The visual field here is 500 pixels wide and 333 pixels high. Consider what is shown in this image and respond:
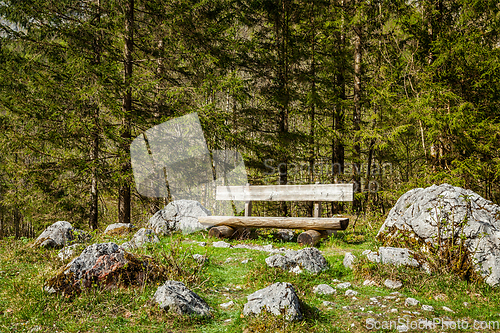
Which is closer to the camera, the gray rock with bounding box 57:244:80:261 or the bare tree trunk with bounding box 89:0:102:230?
the gray rock with bounding box 57:244:80:261

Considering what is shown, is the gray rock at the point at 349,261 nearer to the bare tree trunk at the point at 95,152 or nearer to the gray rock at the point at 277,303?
the gray rock at the point at 277,303

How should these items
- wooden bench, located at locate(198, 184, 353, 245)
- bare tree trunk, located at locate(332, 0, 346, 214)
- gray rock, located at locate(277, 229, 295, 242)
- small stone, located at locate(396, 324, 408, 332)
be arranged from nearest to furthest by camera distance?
1. small stone, located at locate(396, 324, 408, 332)
2. wooden bench, located at locate(198, 184, 353, 245)
3. gray rock, located at locate(277, 229, 295, 242)
4. bare tree trunk, located at locate(332, 0, 346, 214)

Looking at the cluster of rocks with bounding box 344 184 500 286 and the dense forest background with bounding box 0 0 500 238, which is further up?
the dense forest background with bounding box 0 0 500 238


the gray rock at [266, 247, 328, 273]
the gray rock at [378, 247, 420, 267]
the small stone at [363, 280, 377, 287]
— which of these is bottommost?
the small stone at [363, 280, 377, 287]

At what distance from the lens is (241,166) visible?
476 inches

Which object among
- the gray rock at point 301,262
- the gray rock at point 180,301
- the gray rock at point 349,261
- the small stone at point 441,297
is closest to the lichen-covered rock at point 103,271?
the gray rock at point 180,301

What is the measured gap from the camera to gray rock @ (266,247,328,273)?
446cm

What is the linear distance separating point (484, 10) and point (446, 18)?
1.03m

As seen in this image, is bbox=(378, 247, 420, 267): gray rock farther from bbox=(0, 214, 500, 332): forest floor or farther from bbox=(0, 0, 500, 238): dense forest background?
bbox=(0, 0, 500, 238): dense forest background

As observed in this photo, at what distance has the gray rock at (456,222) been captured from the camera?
406 cm

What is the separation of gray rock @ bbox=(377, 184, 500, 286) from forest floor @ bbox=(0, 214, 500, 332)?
0.42 m

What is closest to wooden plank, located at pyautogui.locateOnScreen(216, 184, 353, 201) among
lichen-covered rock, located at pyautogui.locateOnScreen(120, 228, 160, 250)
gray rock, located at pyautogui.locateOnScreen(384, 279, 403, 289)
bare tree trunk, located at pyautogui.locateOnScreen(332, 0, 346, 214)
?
gray rock, located at pyautogui.locateOnScreen(384, 279, 403, 289)

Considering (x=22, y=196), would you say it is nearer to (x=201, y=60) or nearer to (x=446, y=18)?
(x=201, y=60)

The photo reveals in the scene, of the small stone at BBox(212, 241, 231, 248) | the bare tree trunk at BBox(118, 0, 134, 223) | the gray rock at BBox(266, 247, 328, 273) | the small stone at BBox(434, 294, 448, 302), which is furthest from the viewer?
the bare tree trunk at BBox(118, 0, 134, 223)
